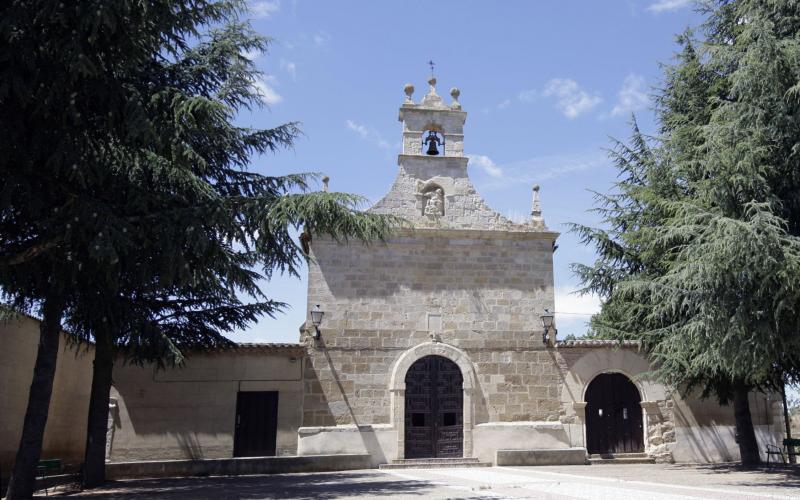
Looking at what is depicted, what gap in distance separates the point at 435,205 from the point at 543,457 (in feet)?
20.1

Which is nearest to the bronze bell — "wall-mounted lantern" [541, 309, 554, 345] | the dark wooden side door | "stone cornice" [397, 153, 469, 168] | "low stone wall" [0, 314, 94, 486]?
"stone cornice" [397, 153, 469, 168]

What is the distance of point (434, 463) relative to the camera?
14.9 m

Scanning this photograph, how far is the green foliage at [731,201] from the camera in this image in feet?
30.5

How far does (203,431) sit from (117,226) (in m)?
8.62

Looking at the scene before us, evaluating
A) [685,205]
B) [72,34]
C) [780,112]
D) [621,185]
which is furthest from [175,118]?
[621,185]

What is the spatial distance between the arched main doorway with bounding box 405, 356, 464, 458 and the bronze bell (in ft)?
16.5

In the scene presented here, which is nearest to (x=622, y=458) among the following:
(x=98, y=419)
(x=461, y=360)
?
(x=461, y=360)

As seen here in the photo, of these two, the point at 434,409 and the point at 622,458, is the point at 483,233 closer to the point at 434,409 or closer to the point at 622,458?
the point at 434,409

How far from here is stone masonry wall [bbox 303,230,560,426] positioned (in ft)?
50.4

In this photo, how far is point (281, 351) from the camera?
50.2ft

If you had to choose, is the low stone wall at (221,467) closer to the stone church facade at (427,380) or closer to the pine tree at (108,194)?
the stone church facade at (427,380)

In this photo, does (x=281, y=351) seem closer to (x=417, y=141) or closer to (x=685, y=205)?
(x=417, y=141)

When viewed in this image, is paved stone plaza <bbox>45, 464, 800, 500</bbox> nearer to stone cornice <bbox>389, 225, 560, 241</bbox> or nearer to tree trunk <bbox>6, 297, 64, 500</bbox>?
tree trunk <bbox>6, 297, 64, 500</bbox>

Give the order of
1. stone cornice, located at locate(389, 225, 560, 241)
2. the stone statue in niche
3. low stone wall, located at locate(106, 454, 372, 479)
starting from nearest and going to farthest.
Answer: low stone wall, located at locate(106, 454, 372, 479), stone cornice, located at locate(389, 225, 560, 241), the stone statue in niche
